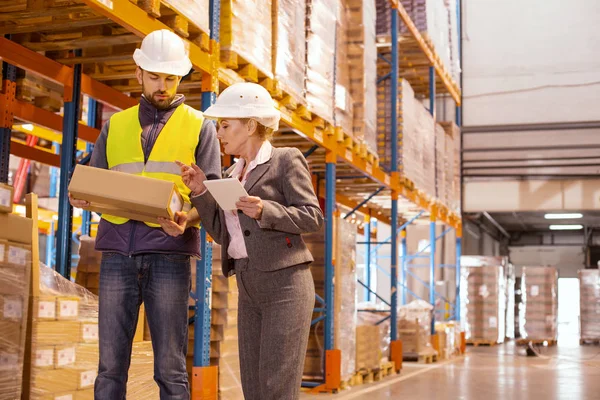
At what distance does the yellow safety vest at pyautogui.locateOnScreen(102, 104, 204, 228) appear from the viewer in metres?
3.30

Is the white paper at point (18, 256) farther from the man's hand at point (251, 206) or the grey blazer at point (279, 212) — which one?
the man's hand at point (251, 206)

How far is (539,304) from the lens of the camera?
19297 millimetres

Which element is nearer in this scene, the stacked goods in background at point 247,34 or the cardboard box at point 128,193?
the cardboard box at point 128,193

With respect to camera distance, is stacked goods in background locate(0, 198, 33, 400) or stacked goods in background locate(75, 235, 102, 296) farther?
stacked goods in background locate(75, 235, 102, 296)

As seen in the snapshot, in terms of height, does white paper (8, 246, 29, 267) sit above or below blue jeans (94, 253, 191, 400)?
above

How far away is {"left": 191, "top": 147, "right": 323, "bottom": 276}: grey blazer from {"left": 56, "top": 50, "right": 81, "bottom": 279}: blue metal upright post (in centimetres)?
273

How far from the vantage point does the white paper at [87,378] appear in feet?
15.2

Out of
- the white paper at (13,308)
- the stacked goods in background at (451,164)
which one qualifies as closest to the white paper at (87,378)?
the white paper at (13,308)

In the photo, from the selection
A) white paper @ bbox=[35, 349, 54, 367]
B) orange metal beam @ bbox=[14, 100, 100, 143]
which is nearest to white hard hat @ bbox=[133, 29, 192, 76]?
white paper @ bbox=[35, 349, 54, 367]

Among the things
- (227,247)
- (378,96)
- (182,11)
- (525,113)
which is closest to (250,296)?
(227,247)

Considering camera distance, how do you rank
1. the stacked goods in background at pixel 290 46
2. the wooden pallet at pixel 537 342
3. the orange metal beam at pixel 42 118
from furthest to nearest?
the wooden pallet at pixel 537 342 < the stacked goods in background at pixel 290 46 < the orange metal beam at pixel 42 118

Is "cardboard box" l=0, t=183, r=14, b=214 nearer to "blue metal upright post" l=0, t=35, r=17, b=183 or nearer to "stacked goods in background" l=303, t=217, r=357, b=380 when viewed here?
"blue metal upright post" l=0, t=35, r=17, b=183

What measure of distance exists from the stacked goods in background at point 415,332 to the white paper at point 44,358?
885 cm

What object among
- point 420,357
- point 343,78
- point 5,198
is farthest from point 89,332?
point 420,357
